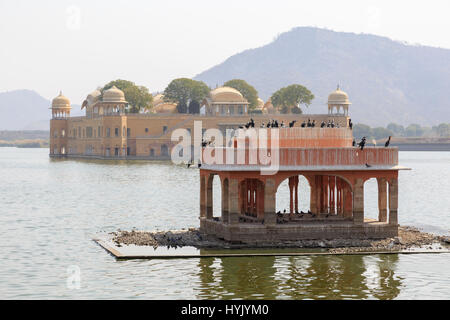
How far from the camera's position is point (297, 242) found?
3173cm

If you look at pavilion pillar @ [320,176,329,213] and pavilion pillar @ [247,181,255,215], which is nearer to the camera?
pavilion pillar @ [247,181,255,215]

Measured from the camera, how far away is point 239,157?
31.8 m

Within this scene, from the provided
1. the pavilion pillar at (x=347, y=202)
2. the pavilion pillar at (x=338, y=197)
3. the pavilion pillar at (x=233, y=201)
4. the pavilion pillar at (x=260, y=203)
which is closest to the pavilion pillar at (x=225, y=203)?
the pavilion pillar at (x=233, y=201)

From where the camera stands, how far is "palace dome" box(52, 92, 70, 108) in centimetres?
16088

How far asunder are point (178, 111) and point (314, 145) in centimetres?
12313

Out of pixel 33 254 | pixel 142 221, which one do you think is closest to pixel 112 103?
pixel 142 221

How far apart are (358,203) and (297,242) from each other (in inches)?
111

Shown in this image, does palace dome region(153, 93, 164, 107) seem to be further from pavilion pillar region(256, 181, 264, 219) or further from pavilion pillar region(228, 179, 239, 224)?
pavilion pillar region(228, 179, 239, 224)

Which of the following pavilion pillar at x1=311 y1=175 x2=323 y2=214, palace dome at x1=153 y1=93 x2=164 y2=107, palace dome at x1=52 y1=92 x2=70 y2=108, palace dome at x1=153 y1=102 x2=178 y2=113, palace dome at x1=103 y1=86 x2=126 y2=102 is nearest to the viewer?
pavilion pillar at x1=311 y1=175 x2=323 y2=214

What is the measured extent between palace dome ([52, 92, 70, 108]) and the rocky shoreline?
12953 cm

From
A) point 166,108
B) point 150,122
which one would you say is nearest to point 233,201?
point 150,122

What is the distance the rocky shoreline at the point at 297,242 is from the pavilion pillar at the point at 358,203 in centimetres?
85

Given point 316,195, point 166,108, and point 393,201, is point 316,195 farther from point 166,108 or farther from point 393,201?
point 166,108

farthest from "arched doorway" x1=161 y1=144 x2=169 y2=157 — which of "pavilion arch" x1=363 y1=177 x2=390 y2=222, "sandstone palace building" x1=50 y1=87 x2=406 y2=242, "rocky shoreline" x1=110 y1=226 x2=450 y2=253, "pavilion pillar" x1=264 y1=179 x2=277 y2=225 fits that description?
"pavilion pillar" x1=264 y1=179 x2=277 y2=225
